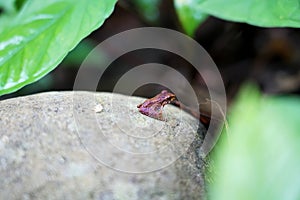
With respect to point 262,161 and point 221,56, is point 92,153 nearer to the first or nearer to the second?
→ point 262,161

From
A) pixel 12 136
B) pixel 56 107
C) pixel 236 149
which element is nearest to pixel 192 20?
pixel 56 107

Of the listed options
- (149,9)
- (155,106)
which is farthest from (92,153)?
(149,9)

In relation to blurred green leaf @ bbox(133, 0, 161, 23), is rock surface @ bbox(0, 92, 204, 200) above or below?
above

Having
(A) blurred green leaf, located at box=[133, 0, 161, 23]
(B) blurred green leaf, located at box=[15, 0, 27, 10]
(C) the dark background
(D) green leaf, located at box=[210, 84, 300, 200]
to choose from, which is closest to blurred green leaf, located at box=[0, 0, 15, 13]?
(B) blurred green leaf, located at box=[15, 0, 27, 10]

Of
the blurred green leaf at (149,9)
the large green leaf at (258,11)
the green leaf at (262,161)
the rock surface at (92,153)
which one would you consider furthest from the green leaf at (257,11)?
the blurred green leaf at (149,9)

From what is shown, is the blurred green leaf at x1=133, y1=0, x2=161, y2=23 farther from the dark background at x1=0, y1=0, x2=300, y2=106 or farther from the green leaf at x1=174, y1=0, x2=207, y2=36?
the green leaf at x1=174, y1=0, x2=207, y2=36
